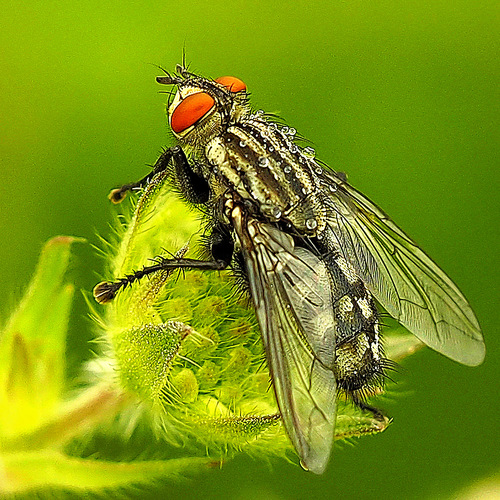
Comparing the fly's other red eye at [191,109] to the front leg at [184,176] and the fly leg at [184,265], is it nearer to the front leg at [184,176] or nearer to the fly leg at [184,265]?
the front leg at [184,176]

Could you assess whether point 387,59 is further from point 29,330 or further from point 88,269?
point 29,330

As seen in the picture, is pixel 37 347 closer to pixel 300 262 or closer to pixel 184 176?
pixel 184 176

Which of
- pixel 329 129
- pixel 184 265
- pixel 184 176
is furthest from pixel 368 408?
pixel 329 129

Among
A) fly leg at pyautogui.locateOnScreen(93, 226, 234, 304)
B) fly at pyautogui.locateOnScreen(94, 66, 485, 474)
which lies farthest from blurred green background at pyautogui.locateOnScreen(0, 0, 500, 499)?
fly leg at pyautogui.locateOnScreen(93, 226, 234, 304)

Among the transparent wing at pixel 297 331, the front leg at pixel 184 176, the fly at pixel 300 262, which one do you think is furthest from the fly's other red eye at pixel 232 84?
the transparent wing at pixel 297 331

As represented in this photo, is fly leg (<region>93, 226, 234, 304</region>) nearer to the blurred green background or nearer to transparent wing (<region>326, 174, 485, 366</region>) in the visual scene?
transparent wing (<region>326, 174, 485, 366</region>)

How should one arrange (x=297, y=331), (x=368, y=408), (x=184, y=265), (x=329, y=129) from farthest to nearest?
(x=329, y=129) → (x=368, y=408) → (x=184, y=265) → (x=297, y=331)

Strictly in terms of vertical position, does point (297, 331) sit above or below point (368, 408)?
above

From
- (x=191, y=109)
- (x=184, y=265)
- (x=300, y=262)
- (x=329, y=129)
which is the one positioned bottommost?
(x=300, y=262)
